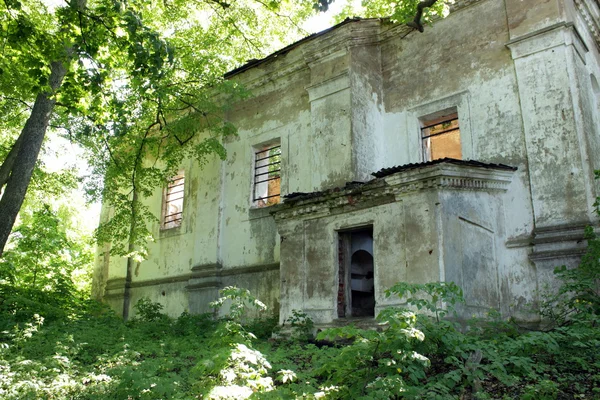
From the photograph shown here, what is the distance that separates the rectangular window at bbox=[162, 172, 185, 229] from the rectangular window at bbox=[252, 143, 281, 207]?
3.35 meters

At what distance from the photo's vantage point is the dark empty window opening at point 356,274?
10213mm

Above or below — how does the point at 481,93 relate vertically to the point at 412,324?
above

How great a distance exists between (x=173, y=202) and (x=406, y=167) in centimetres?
1030

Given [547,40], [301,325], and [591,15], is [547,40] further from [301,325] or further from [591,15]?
[301,325]

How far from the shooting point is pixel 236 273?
537 inches

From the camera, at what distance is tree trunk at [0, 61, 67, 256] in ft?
27.4

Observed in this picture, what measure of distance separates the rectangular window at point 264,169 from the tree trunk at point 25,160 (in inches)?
253

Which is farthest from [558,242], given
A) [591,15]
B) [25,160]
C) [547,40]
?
[25,160]

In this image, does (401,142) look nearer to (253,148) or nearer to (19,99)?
(253,148)

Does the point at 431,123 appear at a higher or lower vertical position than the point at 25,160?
higher

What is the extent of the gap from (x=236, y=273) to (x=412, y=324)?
352 inches

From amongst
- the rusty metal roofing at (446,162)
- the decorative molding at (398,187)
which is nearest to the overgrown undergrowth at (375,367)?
the decorative molding at (398,187)

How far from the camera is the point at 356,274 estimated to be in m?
11.1

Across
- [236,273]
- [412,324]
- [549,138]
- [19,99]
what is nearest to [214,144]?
[236,273]
